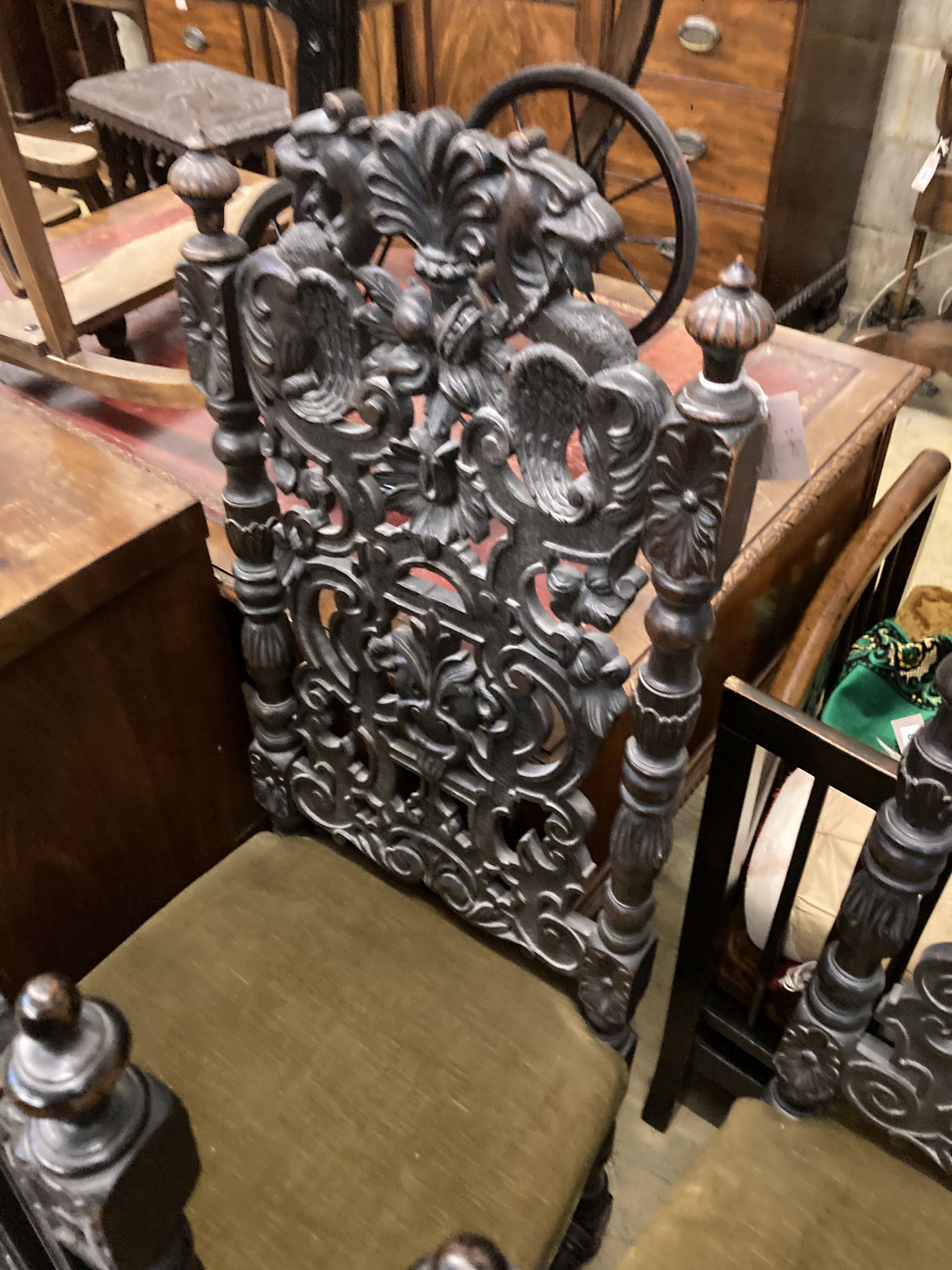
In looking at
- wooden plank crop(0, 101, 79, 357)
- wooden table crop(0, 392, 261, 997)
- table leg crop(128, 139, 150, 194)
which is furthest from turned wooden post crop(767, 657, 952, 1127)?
table leg crop(128, 139, 150, 194)

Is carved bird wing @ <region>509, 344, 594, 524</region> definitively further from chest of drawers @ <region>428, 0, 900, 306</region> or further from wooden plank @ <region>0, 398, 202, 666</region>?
chest of drawers @ <region>428, 0, 900, 306</region>

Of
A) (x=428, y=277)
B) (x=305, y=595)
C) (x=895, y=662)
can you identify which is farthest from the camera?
(x=895, y=662)

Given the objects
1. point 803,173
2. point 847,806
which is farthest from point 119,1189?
point 803,173

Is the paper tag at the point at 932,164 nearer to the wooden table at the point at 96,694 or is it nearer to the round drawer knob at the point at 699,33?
the round drawer knob at the point at 699,33

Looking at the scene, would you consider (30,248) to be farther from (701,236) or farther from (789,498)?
(701,236)

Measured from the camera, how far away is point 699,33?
6.88 feet

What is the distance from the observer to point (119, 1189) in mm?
375

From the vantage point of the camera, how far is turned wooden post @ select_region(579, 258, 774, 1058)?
493 mm

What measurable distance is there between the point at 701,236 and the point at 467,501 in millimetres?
2002

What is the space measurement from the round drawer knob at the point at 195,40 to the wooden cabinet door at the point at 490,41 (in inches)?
27.6

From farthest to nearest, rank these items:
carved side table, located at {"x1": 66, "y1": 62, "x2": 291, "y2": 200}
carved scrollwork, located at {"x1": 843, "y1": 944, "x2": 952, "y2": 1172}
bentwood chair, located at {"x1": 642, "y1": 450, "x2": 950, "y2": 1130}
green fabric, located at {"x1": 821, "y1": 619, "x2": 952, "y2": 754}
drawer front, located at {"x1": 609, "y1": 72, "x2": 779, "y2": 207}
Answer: drawer front, located at {"x1": 609, "y1": 72, "x2": 779, "y2": 207} < carved side table, located at {"x1": 66, "y1": 62, "x2": 291, "y2": 200} < green fabric, located at {"x1": 821, "y1": 619, "x2": 952, "y2": 754} < bentwood chair, located at {"x1": 642, "y1": 450, "x2": 950, "y2": 1130} < carved scrollwork, located at {"x1": 843, "y1": 944, "x2": 952, "y2": 1172}

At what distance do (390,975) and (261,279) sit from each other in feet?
1.89

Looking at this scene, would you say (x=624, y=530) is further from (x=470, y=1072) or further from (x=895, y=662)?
(x=895, y=662)

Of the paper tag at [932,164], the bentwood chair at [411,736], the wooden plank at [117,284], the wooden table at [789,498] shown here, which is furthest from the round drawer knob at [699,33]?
the bentwood chair at [411,736]
